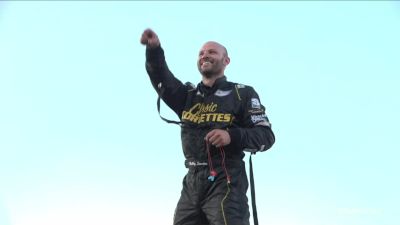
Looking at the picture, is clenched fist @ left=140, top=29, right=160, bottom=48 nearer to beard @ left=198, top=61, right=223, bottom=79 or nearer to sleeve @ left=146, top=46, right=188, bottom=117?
sleeve @ left=146, top=46, right=188, bottom=117

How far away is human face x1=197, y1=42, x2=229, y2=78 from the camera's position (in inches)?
204

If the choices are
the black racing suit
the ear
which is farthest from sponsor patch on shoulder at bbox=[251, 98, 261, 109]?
the ear

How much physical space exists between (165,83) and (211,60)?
0.54 meters

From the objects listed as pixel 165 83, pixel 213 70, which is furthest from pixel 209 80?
pixel 165 83

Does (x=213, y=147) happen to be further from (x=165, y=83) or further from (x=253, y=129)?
(x=165, y=83)

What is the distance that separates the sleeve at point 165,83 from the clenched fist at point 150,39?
0.09 metres

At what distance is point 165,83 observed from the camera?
201 inches

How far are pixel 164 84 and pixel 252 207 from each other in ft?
5.06

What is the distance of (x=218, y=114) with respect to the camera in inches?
188

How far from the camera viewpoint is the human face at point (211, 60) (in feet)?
17.0

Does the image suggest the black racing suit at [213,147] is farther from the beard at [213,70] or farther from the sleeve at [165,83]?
the beard at [213,70]

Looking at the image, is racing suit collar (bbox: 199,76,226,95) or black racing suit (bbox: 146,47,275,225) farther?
racing suit collar (bbox: 199,76,226,95)

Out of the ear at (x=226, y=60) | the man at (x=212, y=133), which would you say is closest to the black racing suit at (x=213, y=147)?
the man at (x=212, y=133)

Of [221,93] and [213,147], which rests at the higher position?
[221,93]
